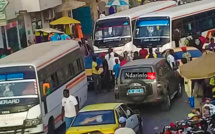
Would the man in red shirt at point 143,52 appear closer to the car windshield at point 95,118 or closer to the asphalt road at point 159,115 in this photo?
the asphalt road at point 159,115

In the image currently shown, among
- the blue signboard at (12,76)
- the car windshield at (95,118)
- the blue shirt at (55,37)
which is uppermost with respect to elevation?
the blue signboard at (12,76)

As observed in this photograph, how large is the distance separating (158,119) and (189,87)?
6.25 ft

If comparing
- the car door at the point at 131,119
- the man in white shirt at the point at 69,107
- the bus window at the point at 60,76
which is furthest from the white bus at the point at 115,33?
the car door at the point at 131,119

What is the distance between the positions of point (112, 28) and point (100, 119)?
13540 mm

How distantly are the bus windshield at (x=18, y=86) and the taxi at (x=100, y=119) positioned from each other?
2008 millimetres

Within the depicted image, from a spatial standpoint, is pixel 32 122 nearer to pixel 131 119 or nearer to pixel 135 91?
pixel 131 119

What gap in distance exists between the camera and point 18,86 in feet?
53.0

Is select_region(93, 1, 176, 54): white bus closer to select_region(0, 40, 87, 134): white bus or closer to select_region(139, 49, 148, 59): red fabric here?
select_region(139, 49, 148, 59): red fabric

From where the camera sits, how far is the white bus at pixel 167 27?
1015 inches

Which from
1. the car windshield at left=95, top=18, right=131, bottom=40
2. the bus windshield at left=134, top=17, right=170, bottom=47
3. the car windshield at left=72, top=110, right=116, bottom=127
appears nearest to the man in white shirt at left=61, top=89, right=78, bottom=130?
the car windshield at left=72, top=110, right=116, bottom=127

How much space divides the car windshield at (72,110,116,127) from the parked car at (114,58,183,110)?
12.0ft

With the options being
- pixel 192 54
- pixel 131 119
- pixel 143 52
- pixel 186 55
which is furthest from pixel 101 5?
pixel 131 119

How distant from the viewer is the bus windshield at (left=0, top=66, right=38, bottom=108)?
16.0 m

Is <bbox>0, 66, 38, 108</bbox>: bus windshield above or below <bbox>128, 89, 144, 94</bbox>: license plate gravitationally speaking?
above
